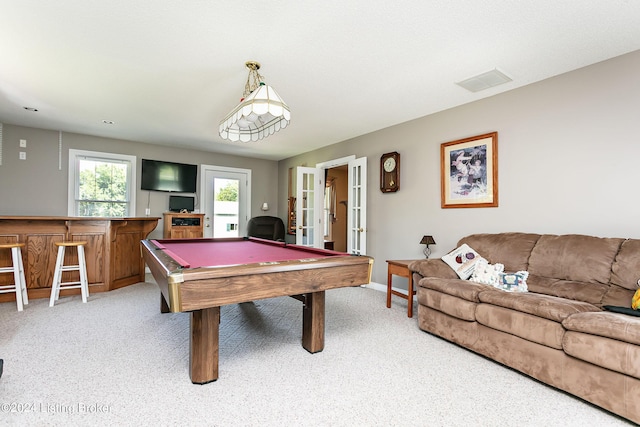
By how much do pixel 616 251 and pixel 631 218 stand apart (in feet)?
1.31

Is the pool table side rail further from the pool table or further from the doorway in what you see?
the doorway

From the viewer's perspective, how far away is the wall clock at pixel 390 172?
14.1 feet

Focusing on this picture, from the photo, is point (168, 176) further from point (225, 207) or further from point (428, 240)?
point (428, 240)

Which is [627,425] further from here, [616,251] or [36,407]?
[36,407]

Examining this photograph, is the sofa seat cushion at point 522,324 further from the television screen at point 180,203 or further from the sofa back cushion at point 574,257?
the television screen at point 180,203

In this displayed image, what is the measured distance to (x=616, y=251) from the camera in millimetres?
2266

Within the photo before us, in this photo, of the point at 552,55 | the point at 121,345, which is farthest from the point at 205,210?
the point at 552,55

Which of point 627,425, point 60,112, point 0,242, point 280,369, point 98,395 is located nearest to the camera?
point 627,425

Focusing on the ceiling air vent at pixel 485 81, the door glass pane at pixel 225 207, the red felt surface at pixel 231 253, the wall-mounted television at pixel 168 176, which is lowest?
the red felt surface at pixel 231 253

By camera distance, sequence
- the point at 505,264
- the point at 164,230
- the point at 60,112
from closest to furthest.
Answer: the point at 505,264, the point at 60,112, the point at 164,230

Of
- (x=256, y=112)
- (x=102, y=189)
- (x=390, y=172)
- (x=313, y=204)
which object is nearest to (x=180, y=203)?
(x=102, y=189)

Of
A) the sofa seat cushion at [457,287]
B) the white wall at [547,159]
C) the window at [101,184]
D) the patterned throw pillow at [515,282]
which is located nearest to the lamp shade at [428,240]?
the white wall at [547,159]

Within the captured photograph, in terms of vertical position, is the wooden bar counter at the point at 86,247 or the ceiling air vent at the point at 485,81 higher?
the ceiling air vent at the point at 485,81

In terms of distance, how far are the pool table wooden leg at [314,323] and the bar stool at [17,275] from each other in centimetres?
315
